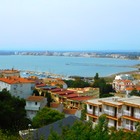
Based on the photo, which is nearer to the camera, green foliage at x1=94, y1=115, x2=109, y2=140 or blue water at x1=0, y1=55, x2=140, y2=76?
green foliage at x1=94, y1=115, x2=109, y2=140

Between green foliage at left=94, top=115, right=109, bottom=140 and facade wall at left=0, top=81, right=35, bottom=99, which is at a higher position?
green foliage at left=94, top=115, right=109, bottom=140

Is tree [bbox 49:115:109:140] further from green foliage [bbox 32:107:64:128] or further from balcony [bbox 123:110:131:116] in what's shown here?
green foliage [bbox 32:107:64:128]

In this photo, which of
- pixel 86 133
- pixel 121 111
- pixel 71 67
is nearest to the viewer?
pixel 86 133

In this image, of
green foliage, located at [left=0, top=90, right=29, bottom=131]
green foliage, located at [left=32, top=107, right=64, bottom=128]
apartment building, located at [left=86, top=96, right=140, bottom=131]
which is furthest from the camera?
green foliage, located at [left=32, top=107, right=64, bottom=128]

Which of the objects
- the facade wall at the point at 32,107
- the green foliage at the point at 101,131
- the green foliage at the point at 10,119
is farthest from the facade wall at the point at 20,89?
the green foliage at the point at 101,131

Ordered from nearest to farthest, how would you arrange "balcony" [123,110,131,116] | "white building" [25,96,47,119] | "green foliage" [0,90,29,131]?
"balcony" [123,110,131,116]
"green foliage" [0,90,29,131]
"white building" [25,96,47,119]

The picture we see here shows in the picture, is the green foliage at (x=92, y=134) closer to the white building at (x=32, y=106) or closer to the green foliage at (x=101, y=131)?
the green foliage at (x=101, y=131)

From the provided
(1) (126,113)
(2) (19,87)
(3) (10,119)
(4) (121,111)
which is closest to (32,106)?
(3) (10,119)

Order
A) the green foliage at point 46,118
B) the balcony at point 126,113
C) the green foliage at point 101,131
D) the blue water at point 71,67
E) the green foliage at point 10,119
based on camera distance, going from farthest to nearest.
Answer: the blue water at point 71,67, the green foliage at point 46,118, the green foliage at point 10,119, the balcony at point 126,113, the green foliage at point 101,131

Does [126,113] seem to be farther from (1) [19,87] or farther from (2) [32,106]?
(1) [19,87]

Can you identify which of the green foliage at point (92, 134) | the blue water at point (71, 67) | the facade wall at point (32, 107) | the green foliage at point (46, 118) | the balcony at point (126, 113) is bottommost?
the blue water at point (71, 67)

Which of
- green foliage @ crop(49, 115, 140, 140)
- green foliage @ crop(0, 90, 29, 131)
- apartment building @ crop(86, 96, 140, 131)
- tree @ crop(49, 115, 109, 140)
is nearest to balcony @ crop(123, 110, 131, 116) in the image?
apartment building @ crop(86, 96, 140, 131)

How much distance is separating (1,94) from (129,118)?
6.58m

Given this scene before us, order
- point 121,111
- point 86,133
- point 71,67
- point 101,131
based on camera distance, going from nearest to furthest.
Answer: point 86,133
point 101,131
point 121,111
point 71,67
